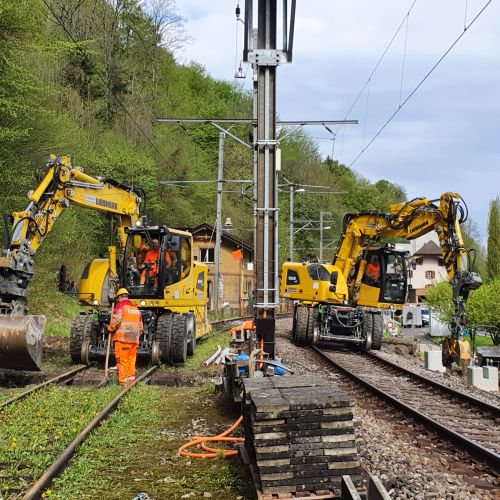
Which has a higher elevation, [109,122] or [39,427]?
[109,122]

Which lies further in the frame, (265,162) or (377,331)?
(377,331)

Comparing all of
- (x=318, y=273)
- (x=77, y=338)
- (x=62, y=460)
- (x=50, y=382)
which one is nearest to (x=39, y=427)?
(x=62, y=460)

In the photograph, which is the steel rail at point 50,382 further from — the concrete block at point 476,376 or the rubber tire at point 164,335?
the concrete block at point 476,376

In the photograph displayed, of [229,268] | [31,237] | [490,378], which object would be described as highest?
[229,268]

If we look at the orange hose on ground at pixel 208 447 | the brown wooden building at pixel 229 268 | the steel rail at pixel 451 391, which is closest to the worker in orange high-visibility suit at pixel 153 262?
the steel rail at pixel 451 391

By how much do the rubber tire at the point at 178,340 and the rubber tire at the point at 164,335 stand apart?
84 mm

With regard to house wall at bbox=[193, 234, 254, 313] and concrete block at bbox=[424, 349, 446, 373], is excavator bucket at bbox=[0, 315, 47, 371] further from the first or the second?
→ house wall at bbox=[193, 234, 254, 313]

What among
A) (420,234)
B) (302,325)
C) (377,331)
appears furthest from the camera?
(302,325)

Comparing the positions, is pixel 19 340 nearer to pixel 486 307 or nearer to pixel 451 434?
pixel 451 434

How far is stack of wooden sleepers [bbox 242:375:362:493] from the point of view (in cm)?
503

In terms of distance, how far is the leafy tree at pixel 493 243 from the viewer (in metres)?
56.3

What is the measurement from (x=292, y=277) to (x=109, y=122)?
76.8 feet

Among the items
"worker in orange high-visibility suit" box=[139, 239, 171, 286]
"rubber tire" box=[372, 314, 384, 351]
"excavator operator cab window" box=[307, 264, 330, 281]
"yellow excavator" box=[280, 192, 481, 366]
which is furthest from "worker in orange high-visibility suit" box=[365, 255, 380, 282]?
"worker in orange high-visibility suit" box=[139, 239, 171, 286]

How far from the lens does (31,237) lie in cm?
1129
